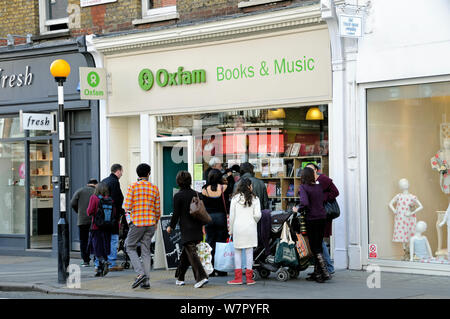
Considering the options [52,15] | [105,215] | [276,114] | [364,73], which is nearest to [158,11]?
[52,15]

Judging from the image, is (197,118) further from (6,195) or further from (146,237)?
(6,195)

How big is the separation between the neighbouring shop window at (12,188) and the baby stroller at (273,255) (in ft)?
28.5

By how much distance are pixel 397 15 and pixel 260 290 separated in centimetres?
527

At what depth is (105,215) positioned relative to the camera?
1386cm

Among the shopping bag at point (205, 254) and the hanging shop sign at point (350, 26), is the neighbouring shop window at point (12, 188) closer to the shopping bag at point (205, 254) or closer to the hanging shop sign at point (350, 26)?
the shopping bag at point (205, 254)

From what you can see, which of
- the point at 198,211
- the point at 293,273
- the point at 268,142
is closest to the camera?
the point at 198,211

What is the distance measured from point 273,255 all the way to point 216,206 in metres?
1.29

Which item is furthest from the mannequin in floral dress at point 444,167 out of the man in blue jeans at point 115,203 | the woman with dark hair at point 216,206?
the man in blue jeans at point 115,203

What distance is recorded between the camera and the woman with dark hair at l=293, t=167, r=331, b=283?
12.1m

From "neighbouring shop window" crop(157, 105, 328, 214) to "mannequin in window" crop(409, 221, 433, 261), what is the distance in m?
2.08

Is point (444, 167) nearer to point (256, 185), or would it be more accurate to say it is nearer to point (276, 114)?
point (256, 185)

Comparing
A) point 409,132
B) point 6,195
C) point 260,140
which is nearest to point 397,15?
point 409,132

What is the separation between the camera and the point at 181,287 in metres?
12.2

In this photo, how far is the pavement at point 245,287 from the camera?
36.3 feet
